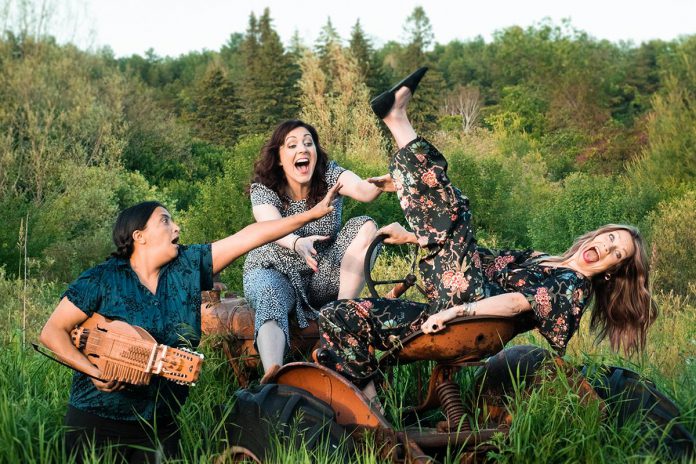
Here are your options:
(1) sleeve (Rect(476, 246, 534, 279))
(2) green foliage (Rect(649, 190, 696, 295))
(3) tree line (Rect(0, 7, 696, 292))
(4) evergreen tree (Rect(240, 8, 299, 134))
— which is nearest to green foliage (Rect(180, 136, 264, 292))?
(3) tree line (Rect(0, 7, 696, 292))

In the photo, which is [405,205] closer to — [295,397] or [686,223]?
[295,397]

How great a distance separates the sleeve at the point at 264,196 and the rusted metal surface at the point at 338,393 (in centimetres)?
149

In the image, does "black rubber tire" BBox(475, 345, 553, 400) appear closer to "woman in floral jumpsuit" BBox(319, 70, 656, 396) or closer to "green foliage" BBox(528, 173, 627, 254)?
"woman in floral jumpsuit" BBox(319, 70, 656, 396)

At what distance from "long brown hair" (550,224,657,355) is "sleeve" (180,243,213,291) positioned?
1545 millimetres

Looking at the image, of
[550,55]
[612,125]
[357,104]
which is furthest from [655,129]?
[550,55]

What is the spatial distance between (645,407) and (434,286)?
1.11 metres

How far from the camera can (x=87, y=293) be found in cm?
414

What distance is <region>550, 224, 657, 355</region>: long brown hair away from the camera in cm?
437

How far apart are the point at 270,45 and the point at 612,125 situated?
14.1 metres

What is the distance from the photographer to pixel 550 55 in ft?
204

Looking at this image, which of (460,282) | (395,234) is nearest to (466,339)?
(460,282)

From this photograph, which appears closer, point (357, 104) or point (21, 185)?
point (21, 185)

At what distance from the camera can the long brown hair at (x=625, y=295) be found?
4.37 m

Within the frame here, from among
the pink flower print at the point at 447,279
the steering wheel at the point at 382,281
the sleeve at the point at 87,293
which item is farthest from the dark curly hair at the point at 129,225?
the pink flower print at the point at 447,279
